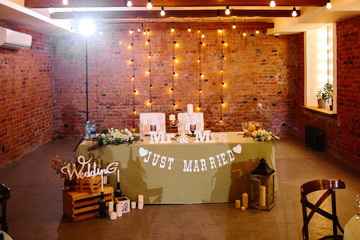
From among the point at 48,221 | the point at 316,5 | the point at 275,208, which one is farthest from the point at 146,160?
the point at 316,5

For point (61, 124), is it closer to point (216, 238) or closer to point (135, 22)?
point (135, 22)

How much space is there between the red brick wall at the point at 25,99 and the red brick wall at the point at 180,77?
19.8 inches

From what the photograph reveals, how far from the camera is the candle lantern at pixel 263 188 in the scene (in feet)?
15.6

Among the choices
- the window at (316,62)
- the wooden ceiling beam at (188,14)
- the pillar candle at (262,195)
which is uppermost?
the wooden ceiling beam at (188,14)

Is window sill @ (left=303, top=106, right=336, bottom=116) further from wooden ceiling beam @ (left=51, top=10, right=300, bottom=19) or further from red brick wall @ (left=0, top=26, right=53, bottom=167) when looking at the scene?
red brick wall @ (left=0, top=26, right=53, bottom=167)

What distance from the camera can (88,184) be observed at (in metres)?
4.54

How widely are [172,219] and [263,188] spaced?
1.16 meters

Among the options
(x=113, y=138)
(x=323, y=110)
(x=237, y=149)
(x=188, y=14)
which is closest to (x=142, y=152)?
(x=113, y=138)

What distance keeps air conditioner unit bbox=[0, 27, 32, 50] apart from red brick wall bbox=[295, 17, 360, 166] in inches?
230

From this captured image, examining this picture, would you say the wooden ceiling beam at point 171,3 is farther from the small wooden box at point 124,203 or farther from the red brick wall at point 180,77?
the red brick wall at point 180,77

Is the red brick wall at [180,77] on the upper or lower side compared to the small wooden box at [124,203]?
upper

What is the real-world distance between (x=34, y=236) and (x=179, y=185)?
180 cm

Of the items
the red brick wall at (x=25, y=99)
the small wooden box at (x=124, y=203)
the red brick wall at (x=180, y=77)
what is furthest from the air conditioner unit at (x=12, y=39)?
the small wooden box at (x=124, y=203)

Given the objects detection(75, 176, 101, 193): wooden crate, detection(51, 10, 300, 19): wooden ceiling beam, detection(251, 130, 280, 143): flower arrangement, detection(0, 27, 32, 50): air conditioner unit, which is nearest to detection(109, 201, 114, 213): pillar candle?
detection(75, 176, 101, 193): wooden crate
